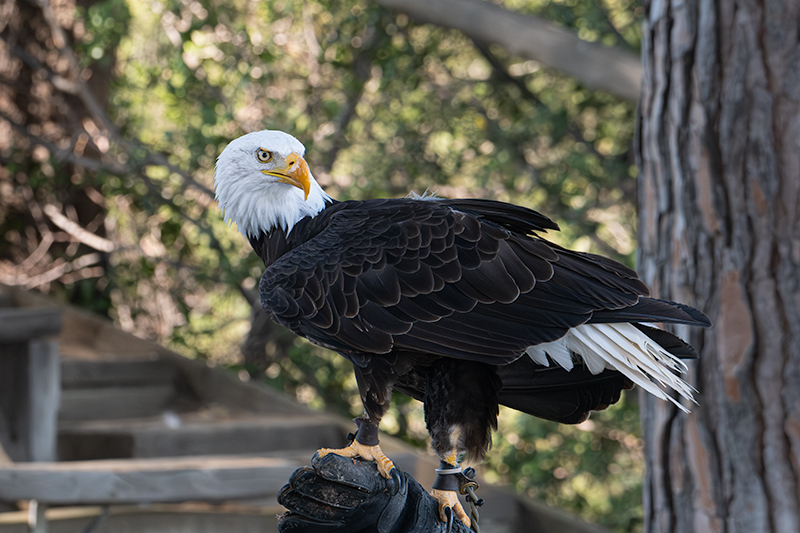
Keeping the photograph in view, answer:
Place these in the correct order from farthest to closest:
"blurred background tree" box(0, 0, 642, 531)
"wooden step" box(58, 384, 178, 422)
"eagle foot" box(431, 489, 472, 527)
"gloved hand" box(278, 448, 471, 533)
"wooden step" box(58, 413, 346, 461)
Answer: "wooden step" box(58, 384, 178, 422), "blurred background tree" box(0, 0, 642, 531), "wooden step" box(58, 413, 346, 461), "eagle foot" box(431, 489, 472, 527), "gloved hand" box(278, 448, 471, 533)

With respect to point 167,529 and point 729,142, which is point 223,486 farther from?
point 729,142

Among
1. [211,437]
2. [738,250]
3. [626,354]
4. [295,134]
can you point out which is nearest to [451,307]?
[626,354]

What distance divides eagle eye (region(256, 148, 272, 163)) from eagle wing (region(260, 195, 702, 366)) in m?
0.19

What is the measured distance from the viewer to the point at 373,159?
16.2ft

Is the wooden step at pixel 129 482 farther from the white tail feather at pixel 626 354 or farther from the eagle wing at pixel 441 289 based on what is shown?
the white tail feather at pixel 626 354

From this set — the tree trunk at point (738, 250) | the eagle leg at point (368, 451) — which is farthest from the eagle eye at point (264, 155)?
the tree trunk at point (738, 250)

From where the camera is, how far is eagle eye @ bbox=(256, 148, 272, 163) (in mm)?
1615

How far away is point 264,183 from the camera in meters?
1.65

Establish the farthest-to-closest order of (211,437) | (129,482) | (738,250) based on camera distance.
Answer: (211,437), (129,482), (738,250)

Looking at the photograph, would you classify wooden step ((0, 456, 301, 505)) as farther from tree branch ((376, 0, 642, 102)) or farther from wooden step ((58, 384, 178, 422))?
tree branch ((376, 0, 642, 102))

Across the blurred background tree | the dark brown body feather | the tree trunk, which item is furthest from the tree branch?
the dark brown body feather

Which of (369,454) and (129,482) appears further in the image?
(129,482)

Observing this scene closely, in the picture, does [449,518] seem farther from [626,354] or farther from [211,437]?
[211,437]

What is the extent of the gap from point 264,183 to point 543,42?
2.14 metres
